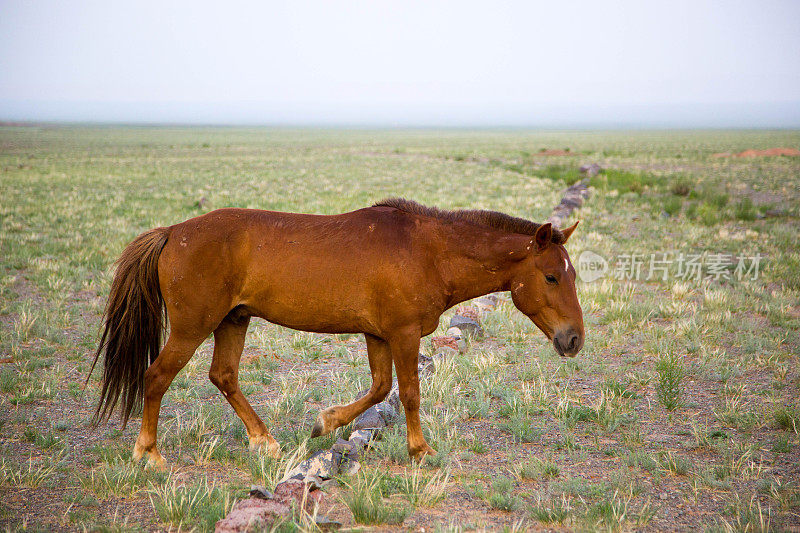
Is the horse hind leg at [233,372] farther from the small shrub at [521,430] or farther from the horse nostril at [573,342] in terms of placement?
the horse nostril at [573,342]

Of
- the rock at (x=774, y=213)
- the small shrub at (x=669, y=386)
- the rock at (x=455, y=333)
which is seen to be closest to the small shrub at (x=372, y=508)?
the small shrub at (x=669, y=386)

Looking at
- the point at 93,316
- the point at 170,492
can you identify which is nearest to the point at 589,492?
the point at 170,492

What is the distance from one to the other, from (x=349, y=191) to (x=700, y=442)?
23.6 meters

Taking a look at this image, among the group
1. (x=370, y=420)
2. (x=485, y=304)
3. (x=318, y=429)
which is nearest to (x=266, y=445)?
(x=318, y=429)

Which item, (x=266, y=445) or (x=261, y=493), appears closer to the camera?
(x=261, y=493)

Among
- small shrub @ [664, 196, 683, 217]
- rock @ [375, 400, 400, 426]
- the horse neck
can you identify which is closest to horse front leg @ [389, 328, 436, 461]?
the horse neck

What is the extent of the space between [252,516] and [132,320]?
2.11 metres

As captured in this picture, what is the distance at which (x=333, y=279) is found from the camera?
455 cm

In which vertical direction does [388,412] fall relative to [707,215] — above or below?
above

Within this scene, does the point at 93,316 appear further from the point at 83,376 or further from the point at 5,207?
the point at 5,207

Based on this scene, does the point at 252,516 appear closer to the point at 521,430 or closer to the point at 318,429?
the point at 318,429

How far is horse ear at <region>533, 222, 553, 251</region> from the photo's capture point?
14.5 ft

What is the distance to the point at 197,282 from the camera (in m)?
4.55

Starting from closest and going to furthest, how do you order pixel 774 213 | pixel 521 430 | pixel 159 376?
pixel 159 376
pixel 521 430
pixel 774 213
